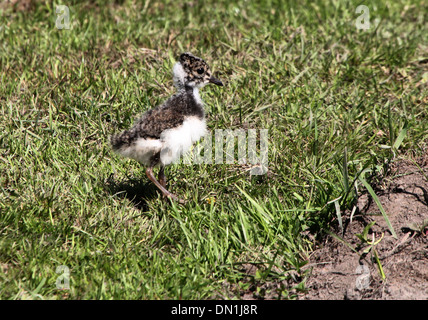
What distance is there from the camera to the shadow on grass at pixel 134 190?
4789 millimetres

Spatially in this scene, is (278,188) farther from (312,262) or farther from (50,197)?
(50,197)

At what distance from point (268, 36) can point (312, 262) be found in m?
3.24

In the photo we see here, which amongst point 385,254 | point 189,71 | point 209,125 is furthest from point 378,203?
point 209,125

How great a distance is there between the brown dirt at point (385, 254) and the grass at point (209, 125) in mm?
149

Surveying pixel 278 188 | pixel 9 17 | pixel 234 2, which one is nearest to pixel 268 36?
pixel 234 2

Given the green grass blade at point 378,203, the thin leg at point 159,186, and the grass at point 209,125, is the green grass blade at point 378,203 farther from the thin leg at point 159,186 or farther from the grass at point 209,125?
the thin leg at point 159,186

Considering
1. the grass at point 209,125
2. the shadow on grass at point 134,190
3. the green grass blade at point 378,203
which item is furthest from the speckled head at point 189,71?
the green grass blade at point 378,203

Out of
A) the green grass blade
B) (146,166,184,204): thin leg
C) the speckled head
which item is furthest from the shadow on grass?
the green grass blade

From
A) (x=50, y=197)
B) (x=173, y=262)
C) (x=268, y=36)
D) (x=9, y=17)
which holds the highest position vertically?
(x=9, y=17)

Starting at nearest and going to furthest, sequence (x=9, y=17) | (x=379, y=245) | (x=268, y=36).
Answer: (x=379, y=245)
(x=268, y=36)
(x=9, y=17)

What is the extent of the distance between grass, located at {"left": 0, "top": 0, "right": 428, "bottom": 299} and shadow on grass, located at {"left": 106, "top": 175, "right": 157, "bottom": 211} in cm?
2

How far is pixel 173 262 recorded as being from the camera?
13.1ft

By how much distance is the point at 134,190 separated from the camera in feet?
16.1
